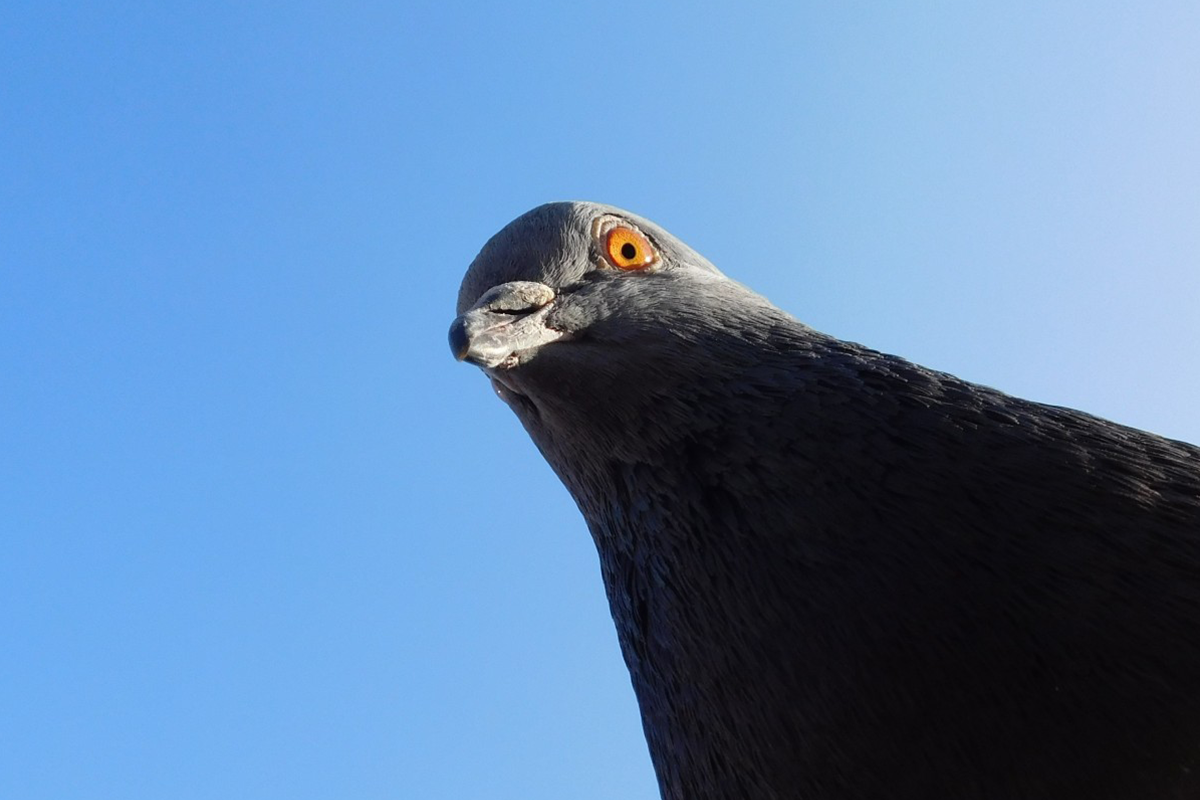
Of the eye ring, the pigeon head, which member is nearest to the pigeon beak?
the pigeon head

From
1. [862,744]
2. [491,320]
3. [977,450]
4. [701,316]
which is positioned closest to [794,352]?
[701,316]

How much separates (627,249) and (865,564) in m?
2.12

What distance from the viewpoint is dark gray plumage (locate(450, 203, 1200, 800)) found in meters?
2.61

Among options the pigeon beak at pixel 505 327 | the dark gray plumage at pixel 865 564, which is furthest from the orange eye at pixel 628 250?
the dark gray plumage at pixel 865 564

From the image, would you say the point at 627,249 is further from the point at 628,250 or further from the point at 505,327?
the point at 505,327

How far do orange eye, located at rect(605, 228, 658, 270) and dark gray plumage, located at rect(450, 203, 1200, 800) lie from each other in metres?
0.53

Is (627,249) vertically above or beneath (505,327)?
above

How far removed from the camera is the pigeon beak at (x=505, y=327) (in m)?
3.73

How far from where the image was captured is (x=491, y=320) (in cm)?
392

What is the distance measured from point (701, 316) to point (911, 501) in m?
1.38

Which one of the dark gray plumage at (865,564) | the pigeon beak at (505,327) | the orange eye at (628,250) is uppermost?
the orange eye at (628,250)

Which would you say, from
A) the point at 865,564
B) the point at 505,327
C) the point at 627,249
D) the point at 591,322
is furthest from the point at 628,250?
the point at 865,564

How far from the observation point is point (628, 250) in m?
4.53

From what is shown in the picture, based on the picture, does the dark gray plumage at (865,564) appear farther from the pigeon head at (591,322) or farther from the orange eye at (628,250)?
the orange eye at (628,250)
